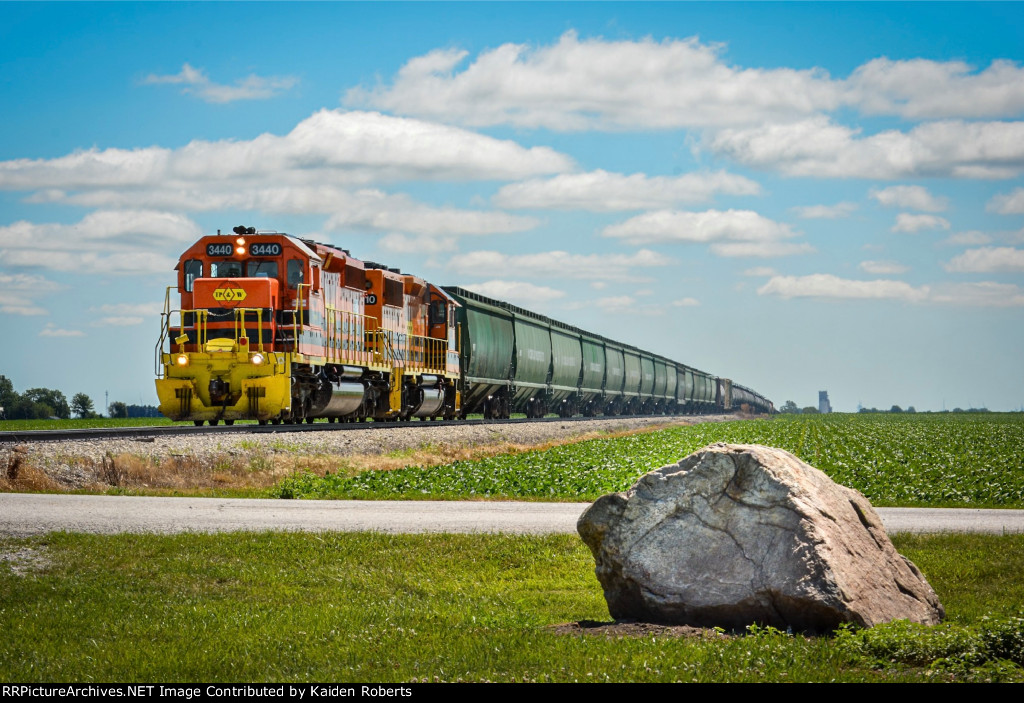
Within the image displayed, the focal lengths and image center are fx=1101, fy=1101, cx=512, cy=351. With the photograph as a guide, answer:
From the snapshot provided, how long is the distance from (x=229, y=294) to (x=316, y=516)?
12.5 metres

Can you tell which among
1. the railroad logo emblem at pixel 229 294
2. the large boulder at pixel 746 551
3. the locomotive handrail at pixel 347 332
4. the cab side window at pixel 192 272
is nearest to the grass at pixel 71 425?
the locomotive handrail at pixel 347 332

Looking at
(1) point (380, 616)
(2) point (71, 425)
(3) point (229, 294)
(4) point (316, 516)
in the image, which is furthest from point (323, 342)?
(2) point (71, 425)

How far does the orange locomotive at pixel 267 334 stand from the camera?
26.1 meters

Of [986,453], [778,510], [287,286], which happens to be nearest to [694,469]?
[778,510]

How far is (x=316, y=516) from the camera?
51.5 feet

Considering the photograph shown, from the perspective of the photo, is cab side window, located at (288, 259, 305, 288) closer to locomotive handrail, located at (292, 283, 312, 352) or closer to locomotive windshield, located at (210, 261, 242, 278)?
locomotive handrail, located at (292, 283, 312, 352)

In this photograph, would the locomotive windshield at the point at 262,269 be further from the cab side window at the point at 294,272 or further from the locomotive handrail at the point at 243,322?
the locomotive handrail at the point at 243,322

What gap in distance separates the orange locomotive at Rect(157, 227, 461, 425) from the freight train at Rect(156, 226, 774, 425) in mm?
30

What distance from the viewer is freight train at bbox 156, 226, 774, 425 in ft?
85.7

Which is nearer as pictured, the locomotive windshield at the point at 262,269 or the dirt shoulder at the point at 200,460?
the dirt shoulder at the point at 200,460

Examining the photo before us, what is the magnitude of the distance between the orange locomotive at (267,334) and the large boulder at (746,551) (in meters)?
18.1

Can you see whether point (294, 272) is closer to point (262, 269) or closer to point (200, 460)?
point (262, 269)

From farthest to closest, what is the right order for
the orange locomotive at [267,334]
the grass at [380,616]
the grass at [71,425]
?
1. the grass at [71,425]
2. the orange locomotive at [267,334]
3. the grass at [380,616]

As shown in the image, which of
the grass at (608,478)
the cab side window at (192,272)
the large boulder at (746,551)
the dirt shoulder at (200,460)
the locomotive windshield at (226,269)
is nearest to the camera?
the large boulder at (746,551)
